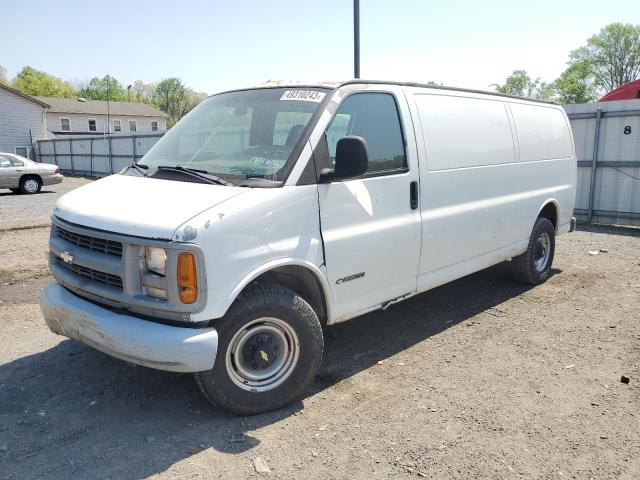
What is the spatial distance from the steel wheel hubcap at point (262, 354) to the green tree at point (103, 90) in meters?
102

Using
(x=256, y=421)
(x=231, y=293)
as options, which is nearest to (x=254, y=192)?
(x=231, y=293)

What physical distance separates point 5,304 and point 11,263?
2098 millimetres

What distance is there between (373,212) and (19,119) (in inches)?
1613

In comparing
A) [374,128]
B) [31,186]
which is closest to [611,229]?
[374,128]

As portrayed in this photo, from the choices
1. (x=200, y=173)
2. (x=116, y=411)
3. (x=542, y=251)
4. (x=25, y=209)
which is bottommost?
(x=116, y=411)

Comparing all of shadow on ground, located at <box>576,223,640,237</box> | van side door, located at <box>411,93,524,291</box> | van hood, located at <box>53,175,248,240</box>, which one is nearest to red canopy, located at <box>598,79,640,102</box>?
shadow on ground, located at <box>576,223,640,237</box>

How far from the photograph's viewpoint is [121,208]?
11.2 feet

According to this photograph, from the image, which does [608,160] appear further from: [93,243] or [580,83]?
[580,83]

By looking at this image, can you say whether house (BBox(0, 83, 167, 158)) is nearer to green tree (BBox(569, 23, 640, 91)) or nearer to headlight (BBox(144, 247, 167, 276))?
headlight (BBox(144, 247, 167, 276))

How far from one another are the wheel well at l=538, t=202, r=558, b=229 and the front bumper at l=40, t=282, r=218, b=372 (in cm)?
483

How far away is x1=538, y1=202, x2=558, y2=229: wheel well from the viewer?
21.4 ft

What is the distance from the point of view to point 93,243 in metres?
3.42

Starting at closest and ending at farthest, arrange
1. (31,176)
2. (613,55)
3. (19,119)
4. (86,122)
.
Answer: (31,176), (19,119), (86,122), (613,55)

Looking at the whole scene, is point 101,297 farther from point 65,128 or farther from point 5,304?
point 65,128
